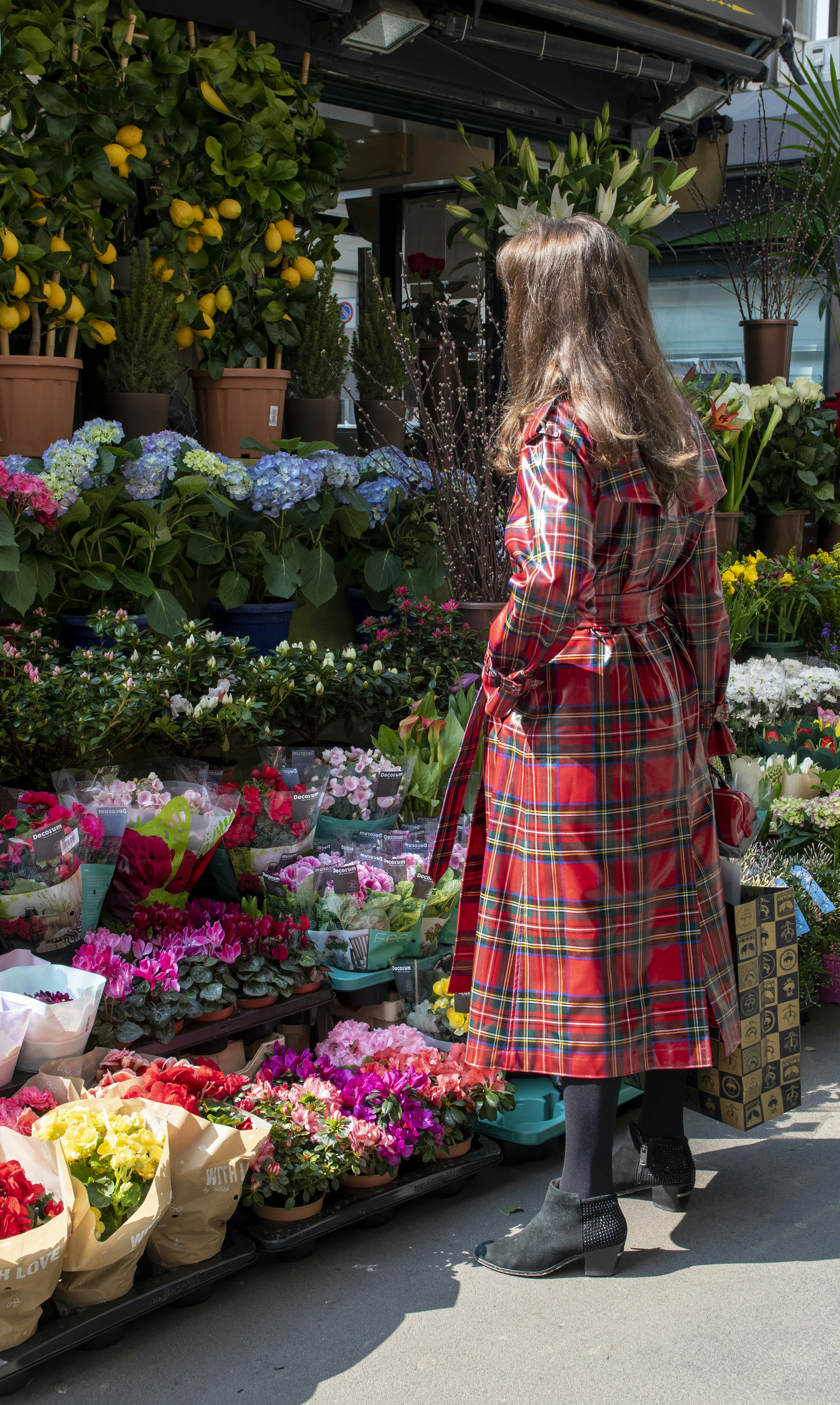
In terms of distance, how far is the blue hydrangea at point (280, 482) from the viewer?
409cm

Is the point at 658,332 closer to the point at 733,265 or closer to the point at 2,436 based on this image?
the point at 2,436

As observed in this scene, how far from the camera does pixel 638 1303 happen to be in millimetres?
2311

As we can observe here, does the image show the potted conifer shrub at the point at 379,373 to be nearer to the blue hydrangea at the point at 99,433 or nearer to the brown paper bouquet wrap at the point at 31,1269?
the blue hydrangea at the point at 99,433

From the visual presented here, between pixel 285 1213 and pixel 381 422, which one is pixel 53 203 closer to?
pixel 381 422

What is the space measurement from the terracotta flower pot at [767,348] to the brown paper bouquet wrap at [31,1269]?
603 centimetres

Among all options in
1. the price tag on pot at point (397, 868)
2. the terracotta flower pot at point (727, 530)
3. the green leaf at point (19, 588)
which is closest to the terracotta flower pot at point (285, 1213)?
the price tag on pot at point (397, 868)

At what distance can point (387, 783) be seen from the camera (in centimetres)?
345

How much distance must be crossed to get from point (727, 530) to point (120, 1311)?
4.89 meters

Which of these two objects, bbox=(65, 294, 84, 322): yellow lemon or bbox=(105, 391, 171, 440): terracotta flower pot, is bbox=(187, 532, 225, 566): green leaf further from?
bbox=(65, 294, 84, 322): yellow lemon

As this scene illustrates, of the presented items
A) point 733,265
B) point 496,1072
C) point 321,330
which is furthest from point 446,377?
point 733,265

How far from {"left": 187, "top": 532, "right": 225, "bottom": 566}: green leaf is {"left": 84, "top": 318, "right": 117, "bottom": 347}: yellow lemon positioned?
68cm

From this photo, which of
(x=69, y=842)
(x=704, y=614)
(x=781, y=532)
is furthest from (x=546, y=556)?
(x=781, y=532)

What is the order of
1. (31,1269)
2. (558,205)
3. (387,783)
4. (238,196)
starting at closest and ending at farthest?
(31,1269)
(387,783)
(238,196)
(558,205)

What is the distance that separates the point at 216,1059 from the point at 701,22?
5.41 m
